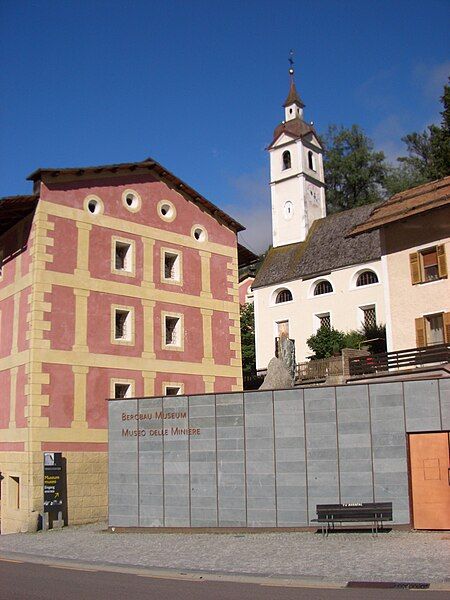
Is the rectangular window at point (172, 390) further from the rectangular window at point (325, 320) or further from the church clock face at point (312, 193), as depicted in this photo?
the church clock face at point (312, 193)

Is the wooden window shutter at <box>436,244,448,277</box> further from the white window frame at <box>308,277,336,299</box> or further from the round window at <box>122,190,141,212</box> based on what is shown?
the white window frame at <box>308,277,336,299</box>

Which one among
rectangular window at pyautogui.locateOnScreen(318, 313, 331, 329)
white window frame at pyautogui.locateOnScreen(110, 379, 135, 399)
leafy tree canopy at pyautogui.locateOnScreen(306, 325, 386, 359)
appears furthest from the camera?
rectangular window at pyautogui.locateOnScreen(318, 313, 331, 329)

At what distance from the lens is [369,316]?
41.2 meters

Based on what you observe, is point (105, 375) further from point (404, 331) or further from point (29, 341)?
point (404, 331)

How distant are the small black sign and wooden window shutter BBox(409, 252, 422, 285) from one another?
14.5 m

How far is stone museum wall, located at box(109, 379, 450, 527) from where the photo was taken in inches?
675

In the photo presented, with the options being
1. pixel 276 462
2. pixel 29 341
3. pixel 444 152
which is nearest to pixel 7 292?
pixel 29 341

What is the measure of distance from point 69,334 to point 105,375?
2.00m

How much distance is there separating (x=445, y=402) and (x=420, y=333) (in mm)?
10360

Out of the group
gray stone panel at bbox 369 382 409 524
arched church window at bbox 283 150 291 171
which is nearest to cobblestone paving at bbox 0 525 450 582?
gray stone panel at bbox 369 382 409 524

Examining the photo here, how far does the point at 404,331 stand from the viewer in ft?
90.6

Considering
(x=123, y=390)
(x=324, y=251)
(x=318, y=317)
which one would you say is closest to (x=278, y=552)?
(x=123, y=390)

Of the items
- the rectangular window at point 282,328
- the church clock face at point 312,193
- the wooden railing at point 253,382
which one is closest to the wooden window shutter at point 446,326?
the wooden railing at point 253,382

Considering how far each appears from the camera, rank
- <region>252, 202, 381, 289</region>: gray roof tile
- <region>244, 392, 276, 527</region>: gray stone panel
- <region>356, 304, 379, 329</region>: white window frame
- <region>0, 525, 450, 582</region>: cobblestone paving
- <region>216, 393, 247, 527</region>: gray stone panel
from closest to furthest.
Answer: <region>0, 525, 450, 582</region>: cobblestone paving, <region>244, 392, 276, 527</region>: gray stone panel, <region>216, 393, 247, 527</region>: gray stone panel, <region>356, 304, 379, 329</region>: white window frame, <region>252, 202, 381, 289</region>: gray roof tile
